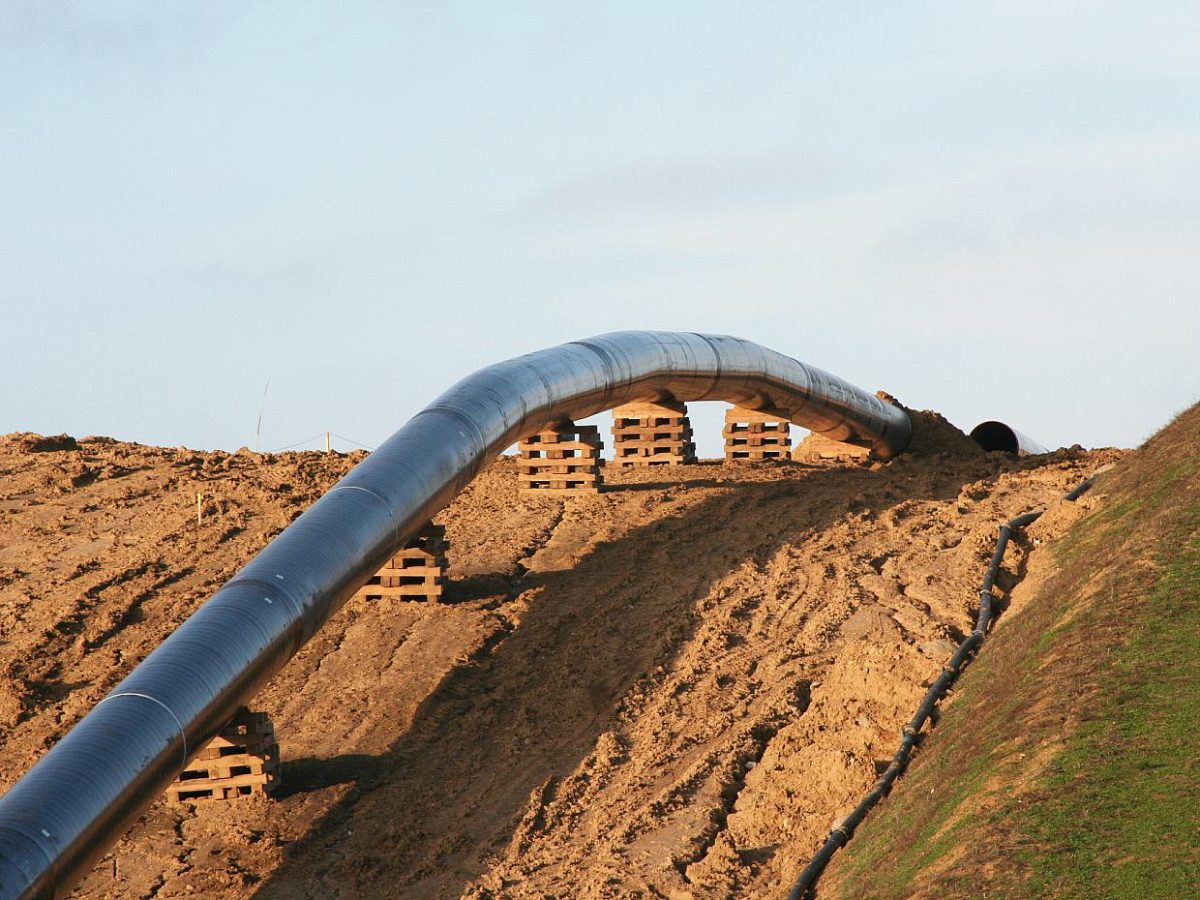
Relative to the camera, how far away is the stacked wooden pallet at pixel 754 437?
84.8 ft

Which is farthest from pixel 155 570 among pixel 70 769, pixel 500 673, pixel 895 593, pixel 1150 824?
pixel 1150 824

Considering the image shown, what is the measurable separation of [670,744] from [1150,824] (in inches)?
240

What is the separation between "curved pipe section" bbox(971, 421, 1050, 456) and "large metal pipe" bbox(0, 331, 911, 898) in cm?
207

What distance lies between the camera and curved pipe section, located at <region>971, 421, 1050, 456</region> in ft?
90.3

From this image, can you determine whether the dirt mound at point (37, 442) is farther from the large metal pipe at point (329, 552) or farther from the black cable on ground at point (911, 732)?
the black cable on ground at point (911, 732)

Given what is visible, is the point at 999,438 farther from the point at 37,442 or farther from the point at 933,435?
the point at 37,442

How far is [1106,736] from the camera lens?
36.1ft

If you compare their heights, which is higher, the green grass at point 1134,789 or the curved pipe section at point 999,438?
the curved pipe section at point 999,438

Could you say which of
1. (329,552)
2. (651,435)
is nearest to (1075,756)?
(329,552)

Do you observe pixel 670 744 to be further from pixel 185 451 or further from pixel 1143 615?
pixel 185 451

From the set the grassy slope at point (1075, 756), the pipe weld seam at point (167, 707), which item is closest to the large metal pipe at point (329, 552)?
the pipe weld seam at point (167, 707)

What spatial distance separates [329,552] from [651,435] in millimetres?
9646

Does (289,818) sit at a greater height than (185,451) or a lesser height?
lesser

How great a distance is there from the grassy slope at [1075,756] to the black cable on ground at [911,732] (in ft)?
0.60
